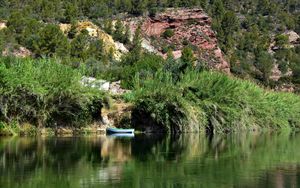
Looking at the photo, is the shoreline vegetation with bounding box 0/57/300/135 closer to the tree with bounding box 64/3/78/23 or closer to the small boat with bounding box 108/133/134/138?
the small boat with bounding box 108/133/134/138

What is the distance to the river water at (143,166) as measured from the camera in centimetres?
2078

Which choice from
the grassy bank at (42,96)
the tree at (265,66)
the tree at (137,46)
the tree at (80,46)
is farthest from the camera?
the tree at (265,66)

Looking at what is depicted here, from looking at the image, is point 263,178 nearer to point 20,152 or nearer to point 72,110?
point 20,152

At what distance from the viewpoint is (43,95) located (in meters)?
46.7

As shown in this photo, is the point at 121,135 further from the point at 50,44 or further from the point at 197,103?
the point at 50,44

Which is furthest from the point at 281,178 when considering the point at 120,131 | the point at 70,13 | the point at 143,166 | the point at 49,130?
the point at 70,13

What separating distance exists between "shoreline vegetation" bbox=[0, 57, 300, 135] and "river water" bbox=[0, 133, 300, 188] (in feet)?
33.7

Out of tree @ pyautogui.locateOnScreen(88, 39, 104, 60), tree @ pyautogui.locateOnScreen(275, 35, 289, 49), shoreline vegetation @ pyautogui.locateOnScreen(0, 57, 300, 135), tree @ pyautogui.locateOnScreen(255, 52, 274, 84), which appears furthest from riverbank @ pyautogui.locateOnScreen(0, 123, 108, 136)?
tree @ pyautogui.locateOnScreen(275, 35, 289, 49)

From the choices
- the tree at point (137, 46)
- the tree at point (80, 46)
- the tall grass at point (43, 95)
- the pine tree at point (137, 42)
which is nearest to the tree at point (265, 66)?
the pine tree at point (137, 42)

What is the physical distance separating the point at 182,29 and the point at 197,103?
70.8 m

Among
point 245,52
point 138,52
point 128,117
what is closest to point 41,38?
point 138,52

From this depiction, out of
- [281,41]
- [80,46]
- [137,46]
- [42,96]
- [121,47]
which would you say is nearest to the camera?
[42,96]

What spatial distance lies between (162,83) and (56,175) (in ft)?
104

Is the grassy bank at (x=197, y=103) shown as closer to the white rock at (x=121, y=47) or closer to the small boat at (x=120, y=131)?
the small boat at (x=120, y=131)
